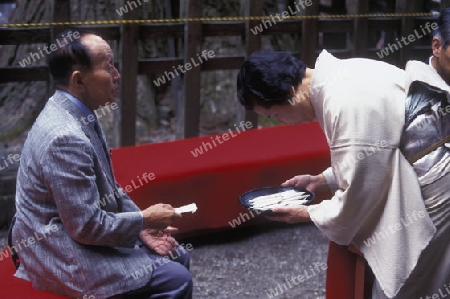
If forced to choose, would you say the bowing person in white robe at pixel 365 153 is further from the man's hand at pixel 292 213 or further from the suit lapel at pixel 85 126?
the suit lapel at pixel 85 126

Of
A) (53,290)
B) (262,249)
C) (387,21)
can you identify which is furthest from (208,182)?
(387,21)

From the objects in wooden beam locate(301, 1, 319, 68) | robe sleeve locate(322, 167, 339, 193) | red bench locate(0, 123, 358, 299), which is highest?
wooden beam locate(301, 1, 319, 68)

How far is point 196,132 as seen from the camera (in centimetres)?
596

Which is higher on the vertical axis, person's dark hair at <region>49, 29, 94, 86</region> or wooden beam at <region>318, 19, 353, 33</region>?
person's dark hair at <region>49, 29, 94, 86</region>

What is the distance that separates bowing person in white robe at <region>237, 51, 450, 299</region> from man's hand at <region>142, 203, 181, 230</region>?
0.54m

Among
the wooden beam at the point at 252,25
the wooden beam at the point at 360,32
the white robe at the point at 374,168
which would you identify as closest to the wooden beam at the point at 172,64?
the wooden beam at the point at 252,25

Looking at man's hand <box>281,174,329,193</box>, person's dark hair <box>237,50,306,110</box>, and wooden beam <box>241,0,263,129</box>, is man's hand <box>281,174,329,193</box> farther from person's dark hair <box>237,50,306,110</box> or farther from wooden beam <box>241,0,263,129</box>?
wooden beam <box>241,0,263,129</box>

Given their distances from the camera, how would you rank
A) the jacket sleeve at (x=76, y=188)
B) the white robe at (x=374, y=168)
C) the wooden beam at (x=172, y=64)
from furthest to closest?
the wooden beam at (x=172, y=64) → the jacket sleeve at (x=76, y=188) → the white robe at (x=374, y=168)

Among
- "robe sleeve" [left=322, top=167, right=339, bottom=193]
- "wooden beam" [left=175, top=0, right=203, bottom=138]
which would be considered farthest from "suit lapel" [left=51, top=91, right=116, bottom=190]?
"wooden beam" [left=175, top=0, right=203, bottom=138]

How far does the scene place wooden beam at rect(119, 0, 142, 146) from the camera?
5.43 metres

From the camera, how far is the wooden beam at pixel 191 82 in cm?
563

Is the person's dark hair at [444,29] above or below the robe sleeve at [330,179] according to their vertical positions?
above

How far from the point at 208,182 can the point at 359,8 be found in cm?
240

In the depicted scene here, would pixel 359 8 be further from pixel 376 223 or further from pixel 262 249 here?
pixel 376 223
